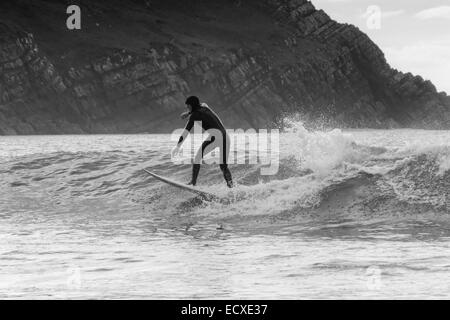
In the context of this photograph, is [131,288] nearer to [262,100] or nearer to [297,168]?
[297,168]

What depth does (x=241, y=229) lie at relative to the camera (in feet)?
45.8

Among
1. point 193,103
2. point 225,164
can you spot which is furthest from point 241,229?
point 193,103

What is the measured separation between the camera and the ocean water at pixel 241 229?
29.0 feet

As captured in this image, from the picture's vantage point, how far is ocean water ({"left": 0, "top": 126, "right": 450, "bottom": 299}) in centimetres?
883

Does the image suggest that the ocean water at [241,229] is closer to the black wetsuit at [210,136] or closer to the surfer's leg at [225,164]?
the surfer's leg at [225,164]

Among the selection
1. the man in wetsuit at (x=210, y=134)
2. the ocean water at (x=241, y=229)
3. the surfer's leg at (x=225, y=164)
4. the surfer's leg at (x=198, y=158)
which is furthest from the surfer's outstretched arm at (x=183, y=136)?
the ocean water at (x=241, y=229)

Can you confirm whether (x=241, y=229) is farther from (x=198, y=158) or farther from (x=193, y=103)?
(x=193, y=103)

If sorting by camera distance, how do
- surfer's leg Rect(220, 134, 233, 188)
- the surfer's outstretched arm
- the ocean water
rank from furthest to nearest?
surfer's leg Rect(220, 134, 233, 188) < the surfer's outstretched arm < the ocean water

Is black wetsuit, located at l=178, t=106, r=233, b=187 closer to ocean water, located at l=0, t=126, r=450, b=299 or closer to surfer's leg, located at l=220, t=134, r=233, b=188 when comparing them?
surfer's leg, located at l=220, t=134, r=233, b=188

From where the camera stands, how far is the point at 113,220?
16.1 m

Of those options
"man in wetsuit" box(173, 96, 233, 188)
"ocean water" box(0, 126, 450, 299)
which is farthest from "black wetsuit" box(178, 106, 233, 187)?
"ocean water" box(0, 126, 450, 299)

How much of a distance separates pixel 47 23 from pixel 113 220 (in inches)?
7558

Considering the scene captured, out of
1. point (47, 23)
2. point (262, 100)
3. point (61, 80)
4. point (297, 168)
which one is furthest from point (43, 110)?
point (297, 168)

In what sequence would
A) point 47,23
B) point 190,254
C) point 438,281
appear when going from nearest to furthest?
1. point 438,281
2. point 190,254
3. point 47,23
